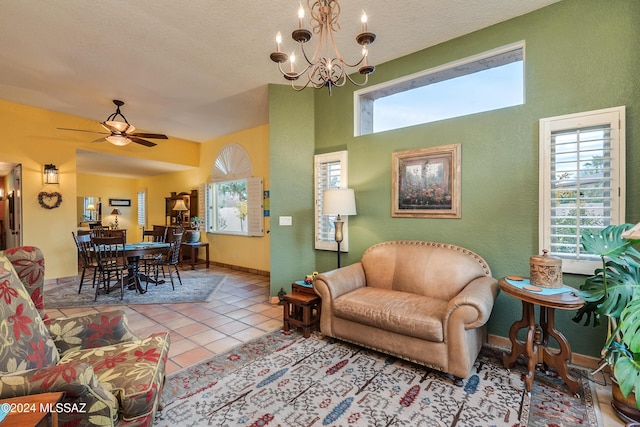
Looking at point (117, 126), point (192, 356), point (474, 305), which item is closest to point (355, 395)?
point (474, 305)

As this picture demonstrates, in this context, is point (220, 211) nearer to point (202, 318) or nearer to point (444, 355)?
point (202, 318)

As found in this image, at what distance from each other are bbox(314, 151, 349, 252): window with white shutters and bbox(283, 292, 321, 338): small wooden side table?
94cm

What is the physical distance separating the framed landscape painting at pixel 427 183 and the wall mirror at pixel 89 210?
31.2ft

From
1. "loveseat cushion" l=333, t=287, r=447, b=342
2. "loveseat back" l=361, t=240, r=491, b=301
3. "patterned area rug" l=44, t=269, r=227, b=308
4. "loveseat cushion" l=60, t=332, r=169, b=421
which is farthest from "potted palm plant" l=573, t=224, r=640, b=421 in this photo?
"patterned area rug" l=44, t=269, r=227, b=308

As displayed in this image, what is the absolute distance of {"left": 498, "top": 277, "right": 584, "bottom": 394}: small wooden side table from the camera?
1909mm

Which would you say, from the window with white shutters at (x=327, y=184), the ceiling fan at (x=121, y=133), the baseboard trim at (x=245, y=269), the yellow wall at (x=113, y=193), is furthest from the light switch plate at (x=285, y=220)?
the yellow wall at (x=113, y=193)

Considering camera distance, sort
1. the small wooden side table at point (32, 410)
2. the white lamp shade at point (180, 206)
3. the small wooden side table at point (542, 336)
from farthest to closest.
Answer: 1. the white lamp shade at point (180, 206)
2. the small wooden side table at point (542, 336)
3. the small wooden side table at point (32, 410)

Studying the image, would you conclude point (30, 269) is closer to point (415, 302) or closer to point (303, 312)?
point (303, 312)

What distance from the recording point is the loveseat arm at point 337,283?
9.07 feet

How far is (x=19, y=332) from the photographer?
1331mm

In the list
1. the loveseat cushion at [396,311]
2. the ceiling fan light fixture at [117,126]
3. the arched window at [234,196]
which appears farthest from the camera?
the arched window at [234,196]

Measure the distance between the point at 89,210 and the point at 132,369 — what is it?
9833mm

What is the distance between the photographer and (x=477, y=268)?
105 inches

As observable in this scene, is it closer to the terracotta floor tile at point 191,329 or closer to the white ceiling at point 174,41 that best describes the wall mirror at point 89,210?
the white ceiling at point 174,41
